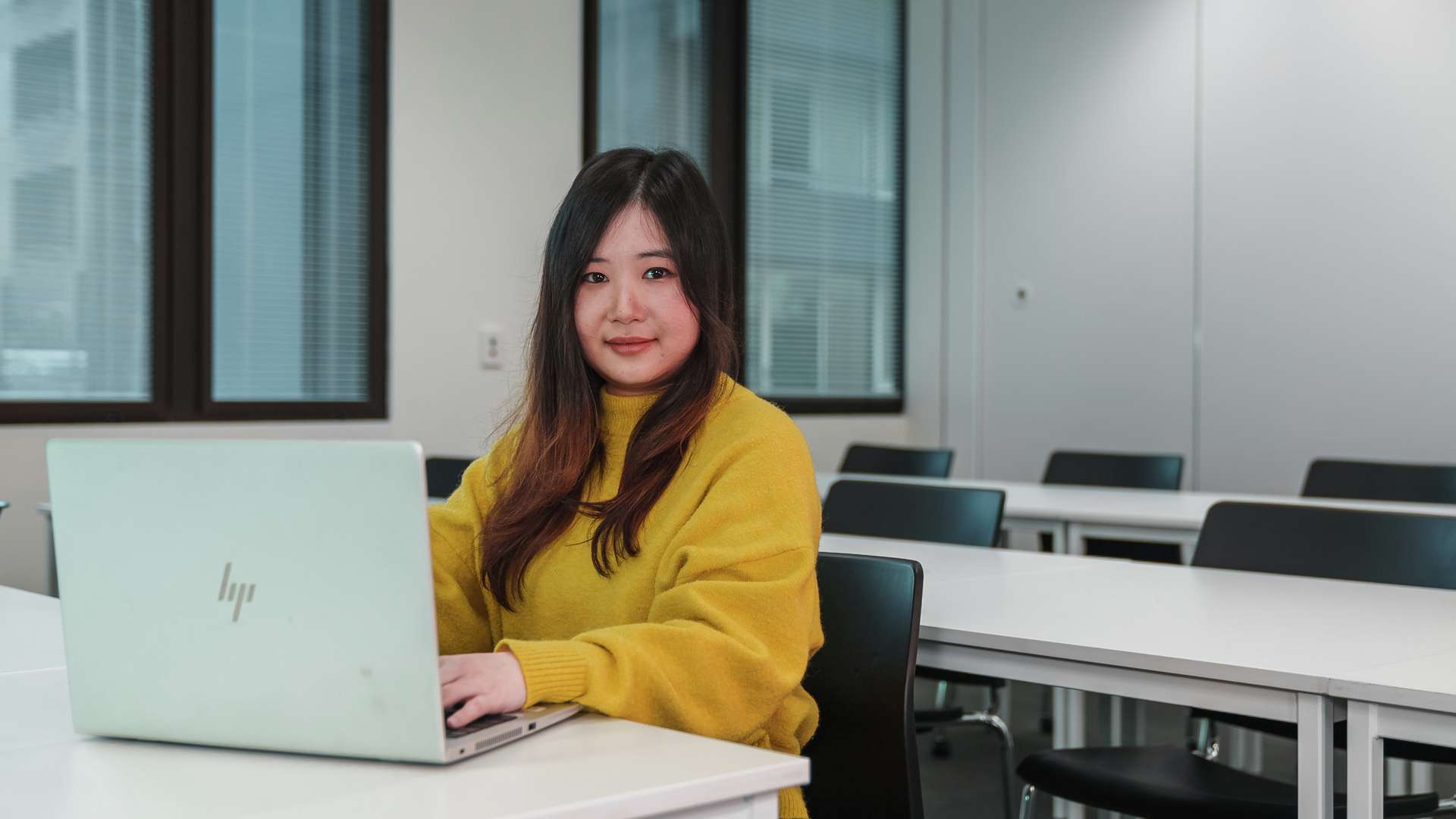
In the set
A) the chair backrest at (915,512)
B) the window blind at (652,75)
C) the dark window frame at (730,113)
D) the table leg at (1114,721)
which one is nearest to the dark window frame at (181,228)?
the window blind at (652,75)

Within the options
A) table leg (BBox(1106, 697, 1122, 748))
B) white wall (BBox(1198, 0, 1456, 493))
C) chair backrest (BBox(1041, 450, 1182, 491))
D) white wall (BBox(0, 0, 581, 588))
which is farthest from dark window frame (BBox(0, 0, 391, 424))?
white wall (BBox(1198, 0, 1456, 493))

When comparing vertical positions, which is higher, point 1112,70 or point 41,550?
point 1112,70

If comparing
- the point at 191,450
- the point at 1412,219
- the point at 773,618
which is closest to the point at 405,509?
the point at 191,450

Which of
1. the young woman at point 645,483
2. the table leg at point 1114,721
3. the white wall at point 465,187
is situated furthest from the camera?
the white wall at point 465,187

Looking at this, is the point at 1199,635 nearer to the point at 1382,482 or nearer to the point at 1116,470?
the point at 1382,482

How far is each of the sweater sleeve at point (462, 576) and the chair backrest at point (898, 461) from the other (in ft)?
9.28

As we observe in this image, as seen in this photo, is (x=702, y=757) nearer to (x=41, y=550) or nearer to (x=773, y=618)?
(x=773, y=618)

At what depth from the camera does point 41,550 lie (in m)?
3.93

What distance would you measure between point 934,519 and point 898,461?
1.67 m

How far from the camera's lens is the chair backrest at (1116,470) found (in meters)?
4.04

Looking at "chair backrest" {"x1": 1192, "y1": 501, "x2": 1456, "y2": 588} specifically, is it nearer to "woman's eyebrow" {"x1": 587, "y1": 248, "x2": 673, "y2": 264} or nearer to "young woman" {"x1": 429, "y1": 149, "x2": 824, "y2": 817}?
"young woman" {"x1": 429, "y1": 149, "x2": 824, "y2": 817}

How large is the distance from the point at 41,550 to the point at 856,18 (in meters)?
3.97

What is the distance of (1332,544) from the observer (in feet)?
7.41

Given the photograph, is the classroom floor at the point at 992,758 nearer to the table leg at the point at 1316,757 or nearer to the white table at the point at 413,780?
the table leg at the point at 1316,757
